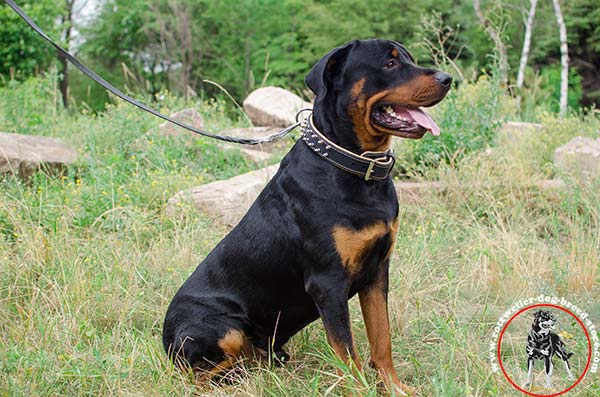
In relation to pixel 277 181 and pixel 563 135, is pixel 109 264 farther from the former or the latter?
pixel 563 135

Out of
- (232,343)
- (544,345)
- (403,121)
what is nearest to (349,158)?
(403,121)

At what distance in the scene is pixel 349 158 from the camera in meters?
2.89

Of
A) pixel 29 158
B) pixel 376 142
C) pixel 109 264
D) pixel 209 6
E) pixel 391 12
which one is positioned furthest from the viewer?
pixel 209 6

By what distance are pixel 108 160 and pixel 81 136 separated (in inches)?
71.2

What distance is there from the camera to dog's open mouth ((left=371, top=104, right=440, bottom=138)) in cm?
290

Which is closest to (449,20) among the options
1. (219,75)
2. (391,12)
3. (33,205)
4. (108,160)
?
(391,12)

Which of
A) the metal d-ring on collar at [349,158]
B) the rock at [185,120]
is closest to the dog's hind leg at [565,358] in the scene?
the metal d-ring on collar at [349,158]

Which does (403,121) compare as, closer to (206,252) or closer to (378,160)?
(378,160)

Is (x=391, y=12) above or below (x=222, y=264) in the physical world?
above

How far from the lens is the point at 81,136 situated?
28.1ft

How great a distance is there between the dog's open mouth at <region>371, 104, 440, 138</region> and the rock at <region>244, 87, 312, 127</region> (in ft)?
19.6

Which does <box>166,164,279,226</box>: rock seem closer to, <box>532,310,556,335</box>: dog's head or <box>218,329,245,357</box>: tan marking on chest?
<box>218,329,245,357</box>: tan marking on chest

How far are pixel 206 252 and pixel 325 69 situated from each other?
7.39 ft

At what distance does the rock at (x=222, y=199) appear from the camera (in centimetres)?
546
